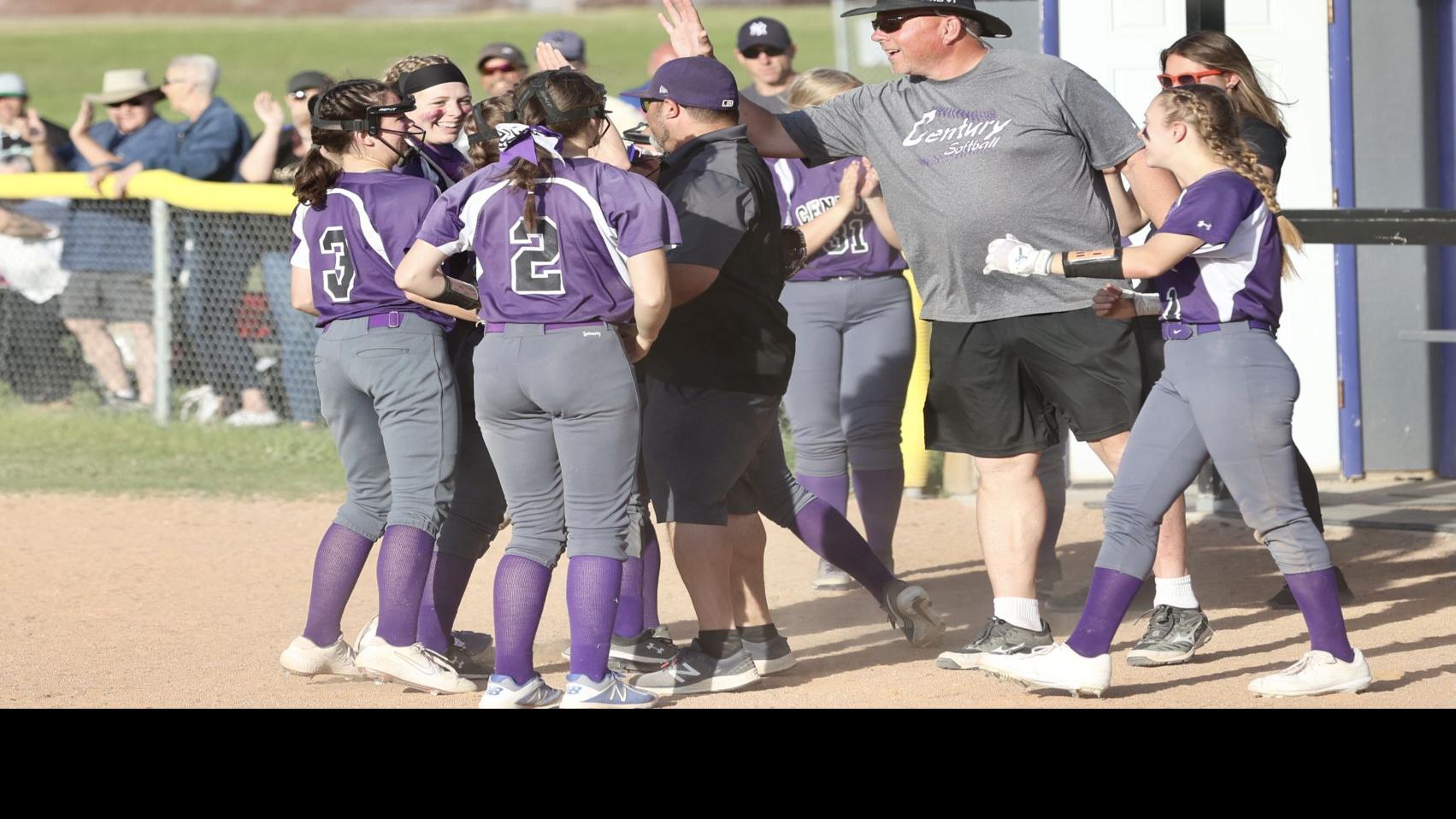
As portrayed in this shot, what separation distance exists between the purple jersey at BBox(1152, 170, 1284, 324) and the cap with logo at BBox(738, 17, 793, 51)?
4392 millimetres

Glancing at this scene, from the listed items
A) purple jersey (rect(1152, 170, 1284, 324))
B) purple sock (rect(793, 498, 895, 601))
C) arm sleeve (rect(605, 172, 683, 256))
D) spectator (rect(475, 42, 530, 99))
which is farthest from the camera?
spectator (rect(475, 42, 530, 99))

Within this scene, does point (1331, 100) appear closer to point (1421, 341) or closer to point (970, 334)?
Answer: point (1421, 341)

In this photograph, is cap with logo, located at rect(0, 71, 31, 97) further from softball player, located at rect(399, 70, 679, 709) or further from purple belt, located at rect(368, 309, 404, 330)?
softball player, located at rect(399, 70, 679, 709)

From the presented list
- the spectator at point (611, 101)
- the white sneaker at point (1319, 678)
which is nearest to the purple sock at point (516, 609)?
the white sneaker at point (1319, 678)

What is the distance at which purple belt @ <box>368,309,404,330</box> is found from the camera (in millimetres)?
5332

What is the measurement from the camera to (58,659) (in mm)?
5926

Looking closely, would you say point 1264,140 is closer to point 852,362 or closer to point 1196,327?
point 1196,327

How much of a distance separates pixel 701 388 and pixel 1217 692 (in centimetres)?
171

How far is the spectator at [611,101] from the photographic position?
24.4 ft

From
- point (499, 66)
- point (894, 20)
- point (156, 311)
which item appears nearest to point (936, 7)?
point (894, 20)

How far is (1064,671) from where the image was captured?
16.4 feet

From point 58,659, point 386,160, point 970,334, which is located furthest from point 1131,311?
point 58,659

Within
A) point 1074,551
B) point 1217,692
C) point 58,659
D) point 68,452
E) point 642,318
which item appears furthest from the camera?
point 68,452

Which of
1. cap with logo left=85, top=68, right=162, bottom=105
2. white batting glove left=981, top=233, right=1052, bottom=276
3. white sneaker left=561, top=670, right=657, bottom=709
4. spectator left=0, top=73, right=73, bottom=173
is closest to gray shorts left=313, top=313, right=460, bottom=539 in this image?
white sneaker left=561, top=670, right=657, bottom=709
